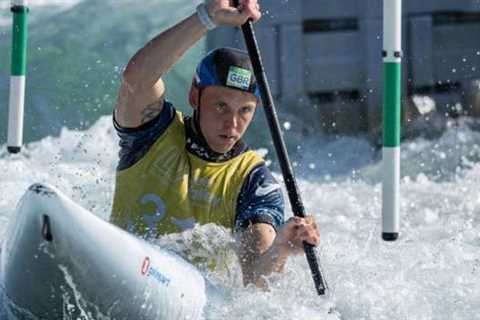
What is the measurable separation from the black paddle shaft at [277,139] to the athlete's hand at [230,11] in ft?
0.25

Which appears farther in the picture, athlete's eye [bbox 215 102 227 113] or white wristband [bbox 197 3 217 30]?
athlete's eye [bbox 215 102 227 113]

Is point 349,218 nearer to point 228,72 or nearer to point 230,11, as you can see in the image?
point 228,72

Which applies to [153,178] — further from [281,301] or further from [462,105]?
[462,105]

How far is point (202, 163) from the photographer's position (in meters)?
4.01

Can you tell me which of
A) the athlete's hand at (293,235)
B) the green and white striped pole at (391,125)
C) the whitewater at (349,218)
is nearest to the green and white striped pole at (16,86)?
the whitewater at (349,218)

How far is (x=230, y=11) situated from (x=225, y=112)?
318mm

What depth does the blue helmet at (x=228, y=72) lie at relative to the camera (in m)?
3.92

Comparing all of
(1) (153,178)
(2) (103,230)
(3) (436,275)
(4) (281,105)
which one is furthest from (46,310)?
(4) (281,105)

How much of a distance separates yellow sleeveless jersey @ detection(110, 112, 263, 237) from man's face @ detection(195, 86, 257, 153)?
11cm

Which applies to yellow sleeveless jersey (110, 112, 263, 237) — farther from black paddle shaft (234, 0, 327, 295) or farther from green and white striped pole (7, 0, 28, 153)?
green and white striped pole (7, 0, 28, 153)

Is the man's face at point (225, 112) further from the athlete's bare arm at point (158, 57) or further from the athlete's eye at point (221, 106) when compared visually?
the athlete's bare arm at point (158, 57)

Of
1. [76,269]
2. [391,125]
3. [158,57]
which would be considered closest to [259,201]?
[158,57]

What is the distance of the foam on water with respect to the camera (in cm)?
392

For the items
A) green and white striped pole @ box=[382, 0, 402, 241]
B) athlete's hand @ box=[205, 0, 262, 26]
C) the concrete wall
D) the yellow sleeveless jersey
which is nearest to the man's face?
the yellow sleeveless jersey
